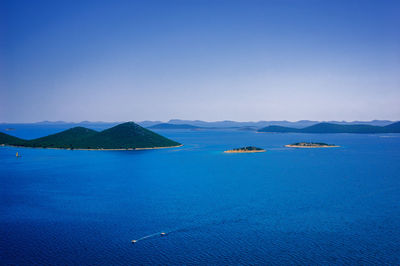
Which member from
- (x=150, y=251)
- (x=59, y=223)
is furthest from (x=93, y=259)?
(x=59, y=223)

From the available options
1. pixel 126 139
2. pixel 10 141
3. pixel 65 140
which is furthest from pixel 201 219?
pixel 10 141

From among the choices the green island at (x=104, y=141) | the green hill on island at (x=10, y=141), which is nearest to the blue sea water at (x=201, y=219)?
the green island at (x=104, y=141)

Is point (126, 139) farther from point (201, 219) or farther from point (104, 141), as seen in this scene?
point (201, 219)

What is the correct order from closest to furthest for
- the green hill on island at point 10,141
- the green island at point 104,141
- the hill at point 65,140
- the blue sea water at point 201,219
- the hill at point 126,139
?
the blue sea water at point 201,219, the green island at point 104,141, the hill at point 126,139, the hill at point 65,140, the green hill on island at point 10,141

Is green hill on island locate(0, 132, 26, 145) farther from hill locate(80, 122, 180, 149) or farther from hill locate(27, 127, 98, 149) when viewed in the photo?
hill locate(80, 122, 180, 149)

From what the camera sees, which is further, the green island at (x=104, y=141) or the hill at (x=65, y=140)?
the hill at (x=65, y=140)

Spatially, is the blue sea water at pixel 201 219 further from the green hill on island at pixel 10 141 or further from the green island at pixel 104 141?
the green hill on island at pixel 10 141

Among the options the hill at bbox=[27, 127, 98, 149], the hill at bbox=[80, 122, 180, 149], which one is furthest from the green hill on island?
the hill at bbox=[80, 122, 180, 149]

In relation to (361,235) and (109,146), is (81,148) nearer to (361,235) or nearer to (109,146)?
(109,146)
